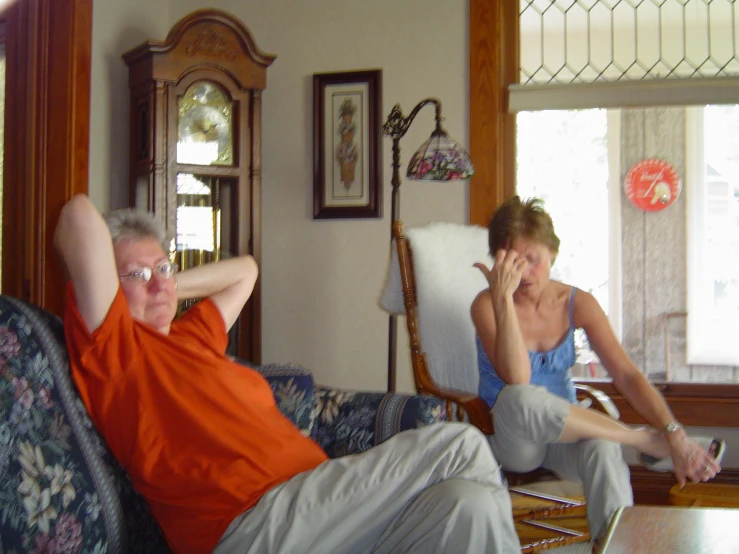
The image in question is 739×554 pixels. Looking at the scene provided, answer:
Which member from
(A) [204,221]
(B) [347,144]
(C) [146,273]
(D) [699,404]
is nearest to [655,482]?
(D) [699,404]

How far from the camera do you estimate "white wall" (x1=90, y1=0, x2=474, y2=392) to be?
3199 millimetres

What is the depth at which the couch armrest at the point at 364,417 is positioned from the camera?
1691 mm

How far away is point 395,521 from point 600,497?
2.00ft

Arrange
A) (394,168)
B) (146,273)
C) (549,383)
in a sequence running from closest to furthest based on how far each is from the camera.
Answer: (146,273), (549,383), (394,168)

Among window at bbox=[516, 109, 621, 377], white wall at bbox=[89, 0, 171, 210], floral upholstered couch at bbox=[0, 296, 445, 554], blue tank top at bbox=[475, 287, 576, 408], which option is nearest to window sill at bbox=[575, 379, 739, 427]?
blue tank top at bbox=[475, 287, 576, 408]

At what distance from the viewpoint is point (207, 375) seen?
143cm

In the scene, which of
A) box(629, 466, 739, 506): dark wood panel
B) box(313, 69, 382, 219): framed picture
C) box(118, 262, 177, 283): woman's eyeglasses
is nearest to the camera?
box(118, 262, 177, 283): woman's eyeglasses

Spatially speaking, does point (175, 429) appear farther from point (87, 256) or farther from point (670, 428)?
point (670, 428)

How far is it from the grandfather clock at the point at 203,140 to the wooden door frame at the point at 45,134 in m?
0.24

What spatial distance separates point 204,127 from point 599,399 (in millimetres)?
1803

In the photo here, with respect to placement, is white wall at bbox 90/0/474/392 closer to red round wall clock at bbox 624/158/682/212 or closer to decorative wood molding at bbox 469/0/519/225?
decorative wood molding at bbox 469/0/519/225

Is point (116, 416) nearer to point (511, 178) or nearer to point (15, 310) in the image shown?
point (15, 310)

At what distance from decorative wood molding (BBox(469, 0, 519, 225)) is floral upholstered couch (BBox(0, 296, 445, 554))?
2077 millimetres

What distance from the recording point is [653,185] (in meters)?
4.92
